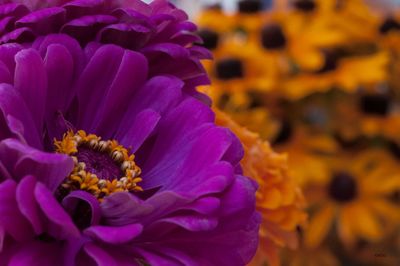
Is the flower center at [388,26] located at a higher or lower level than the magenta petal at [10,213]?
lower

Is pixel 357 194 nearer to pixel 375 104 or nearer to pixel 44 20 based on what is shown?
pixel 375 104

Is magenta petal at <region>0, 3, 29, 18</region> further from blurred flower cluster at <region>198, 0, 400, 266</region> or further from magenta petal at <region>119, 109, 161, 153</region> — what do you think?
blurred flower cluster at <region>198, 0, 400, 266</region>

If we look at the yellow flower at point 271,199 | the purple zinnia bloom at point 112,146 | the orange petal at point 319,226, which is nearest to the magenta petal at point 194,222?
the purple zinnia bloom at point 112,146

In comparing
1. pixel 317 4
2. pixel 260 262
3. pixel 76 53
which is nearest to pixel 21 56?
pixel 76 53

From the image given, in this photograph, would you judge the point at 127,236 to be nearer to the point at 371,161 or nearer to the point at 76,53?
the point at 76,53

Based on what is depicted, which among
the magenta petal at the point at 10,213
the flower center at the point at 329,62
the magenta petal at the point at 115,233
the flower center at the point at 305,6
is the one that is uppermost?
the magenta petal at the point at 10,213

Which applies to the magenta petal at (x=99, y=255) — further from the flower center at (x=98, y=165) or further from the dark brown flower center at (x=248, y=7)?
the dark brown flower center at (x=248, y=7)

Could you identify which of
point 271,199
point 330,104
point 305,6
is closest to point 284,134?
point 330,104

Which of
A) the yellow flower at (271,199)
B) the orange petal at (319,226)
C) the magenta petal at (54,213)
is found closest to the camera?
the magenta petal at (54,213)
